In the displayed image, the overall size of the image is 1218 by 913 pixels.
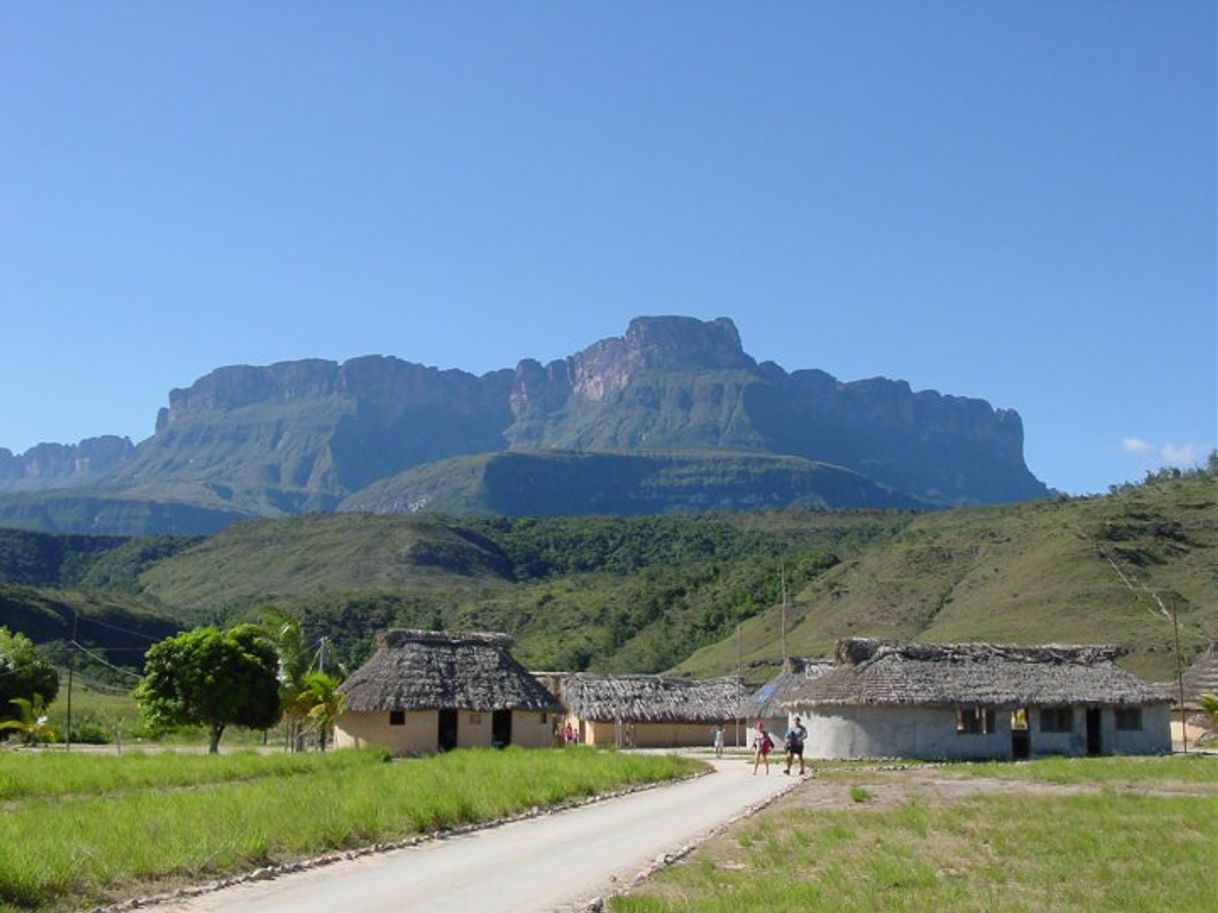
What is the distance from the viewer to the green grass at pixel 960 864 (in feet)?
45.0

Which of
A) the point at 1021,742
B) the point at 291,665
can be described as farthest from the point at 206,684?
the point at 1021,742

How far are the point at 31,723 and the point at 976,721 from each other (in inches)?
1242

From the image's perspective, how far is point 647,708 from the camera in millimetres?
52438

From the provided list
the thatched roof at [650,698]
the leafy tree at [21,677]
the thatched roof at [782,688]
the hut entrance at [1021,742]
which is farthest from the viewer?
the thatched roof at [650,698]

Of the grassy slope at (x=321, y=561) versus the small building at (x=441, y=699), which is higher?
the grassy slope at (x=321, y=561)

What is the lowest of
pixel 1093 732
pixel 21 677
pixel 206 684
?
pixel 1093 732

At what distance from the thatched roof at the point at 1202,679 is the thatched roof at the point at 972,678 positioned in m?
4.50

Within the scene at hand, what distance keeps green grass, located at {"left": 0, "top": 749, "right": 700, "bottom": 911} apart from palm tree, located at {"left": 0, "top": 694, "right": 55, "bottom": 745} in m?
22.7

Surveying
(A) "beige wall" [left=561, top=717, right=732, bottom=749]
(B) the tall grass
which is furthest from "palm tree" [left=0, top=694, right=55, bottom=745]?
(A) "beige wall" [left=561, top=717, right=732, bottom=749]

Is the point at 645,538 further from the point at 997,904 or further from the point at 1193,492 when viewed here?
the point at 997,904

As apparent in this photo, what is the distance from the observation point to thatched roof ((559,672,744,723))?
50.8 m

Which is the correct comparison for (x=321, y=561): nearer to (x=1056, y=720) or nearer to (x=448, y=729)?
(x=448, y=729)

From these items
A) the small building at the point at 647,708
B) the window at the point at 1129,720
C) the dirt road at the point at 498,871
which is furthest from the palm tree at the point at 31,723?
the window at the point at 1129,720

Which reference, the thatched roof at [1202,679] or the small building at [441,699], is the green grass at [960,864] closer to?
the small building at [441,699]
